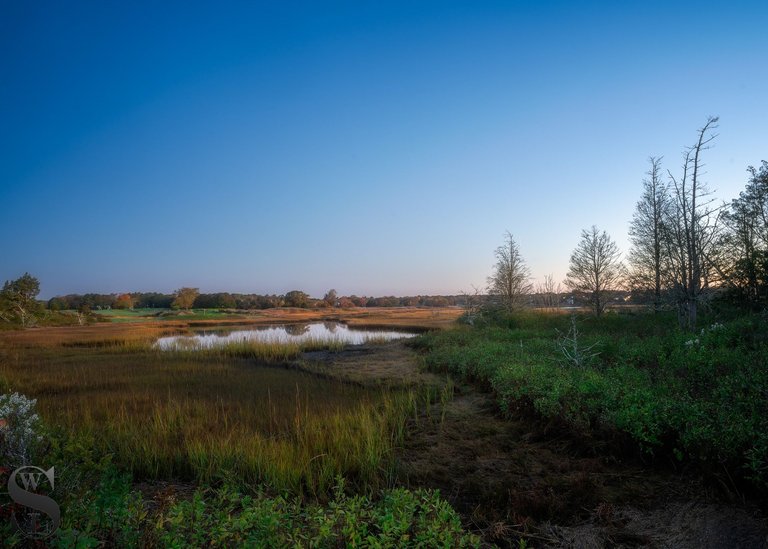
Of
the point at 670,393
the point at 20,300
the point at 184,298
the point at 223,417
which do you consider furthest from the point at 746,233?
the point at 184,298

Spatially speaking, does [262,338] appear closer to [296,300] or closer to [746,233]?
[746,233]

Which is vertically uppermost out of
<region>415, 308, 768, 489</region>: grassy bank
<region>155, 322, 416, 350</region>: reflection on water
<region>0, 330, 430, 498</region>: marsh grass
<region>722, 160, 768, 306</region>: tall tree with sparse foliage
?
<region>722, 160, 768, 306</region>: tall tree with sparse foliage

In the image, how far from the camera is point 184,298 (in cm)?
7762

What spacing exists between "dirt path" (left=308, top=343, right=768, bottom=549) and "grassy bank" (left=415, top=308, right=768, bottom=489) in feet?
1.24

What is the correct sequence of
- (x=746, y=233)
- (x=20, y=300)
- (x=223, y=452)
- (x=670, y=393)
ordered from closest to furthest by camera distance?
(x=223, y=452)
(x=670, y=393)
(x=746, y=233)
(x=20, y=300)

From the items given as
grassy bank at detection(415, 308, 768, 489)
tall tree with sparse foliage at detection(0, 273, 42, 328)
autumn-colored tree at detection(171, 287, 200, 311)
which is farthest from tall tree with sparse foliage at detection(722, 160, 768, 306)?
autumn-colored tree at detection(171, 287, 200, 311)

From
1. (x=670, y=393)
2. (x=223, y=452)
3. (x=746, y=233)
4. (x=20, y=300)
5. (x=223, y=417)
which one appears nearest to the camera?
(x=223, y=452)

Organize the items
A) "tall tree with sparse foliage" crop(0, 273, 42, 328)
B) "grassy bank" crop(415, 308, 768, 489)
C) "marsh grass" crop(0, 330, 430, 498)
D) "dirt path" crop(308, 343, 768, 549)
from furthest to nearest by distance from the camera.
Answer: "tall tree with sparse foliage" crop(0, 273, 42, 328) → "marsh grass" crop(0, 330, 430, 498) → "grassy bank" crop(415, 308, 768, 489) → "dirt path" crop(308, 343, 768, 549)

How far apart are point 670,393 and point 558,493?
3212 millimetres

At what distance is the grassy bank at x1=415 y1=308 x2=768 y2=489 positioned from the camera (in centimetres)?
413

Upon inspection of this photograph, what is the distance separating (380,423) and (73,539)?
17.3 feet

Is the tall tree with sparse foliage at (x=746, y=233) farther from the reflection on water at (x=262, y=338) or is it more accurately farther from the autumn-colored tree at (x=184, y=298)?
the autumn-colored tree at (x=184, y=298)

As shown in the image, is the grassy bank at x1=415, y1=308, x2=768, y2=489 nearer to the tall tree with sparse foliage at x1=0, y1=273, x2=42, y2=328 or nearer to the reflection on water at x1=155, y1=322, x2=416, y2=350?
the reflection on water at x1=155, y1=322, x2=416, y2=350

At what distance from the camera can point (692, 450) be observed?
4438mm
